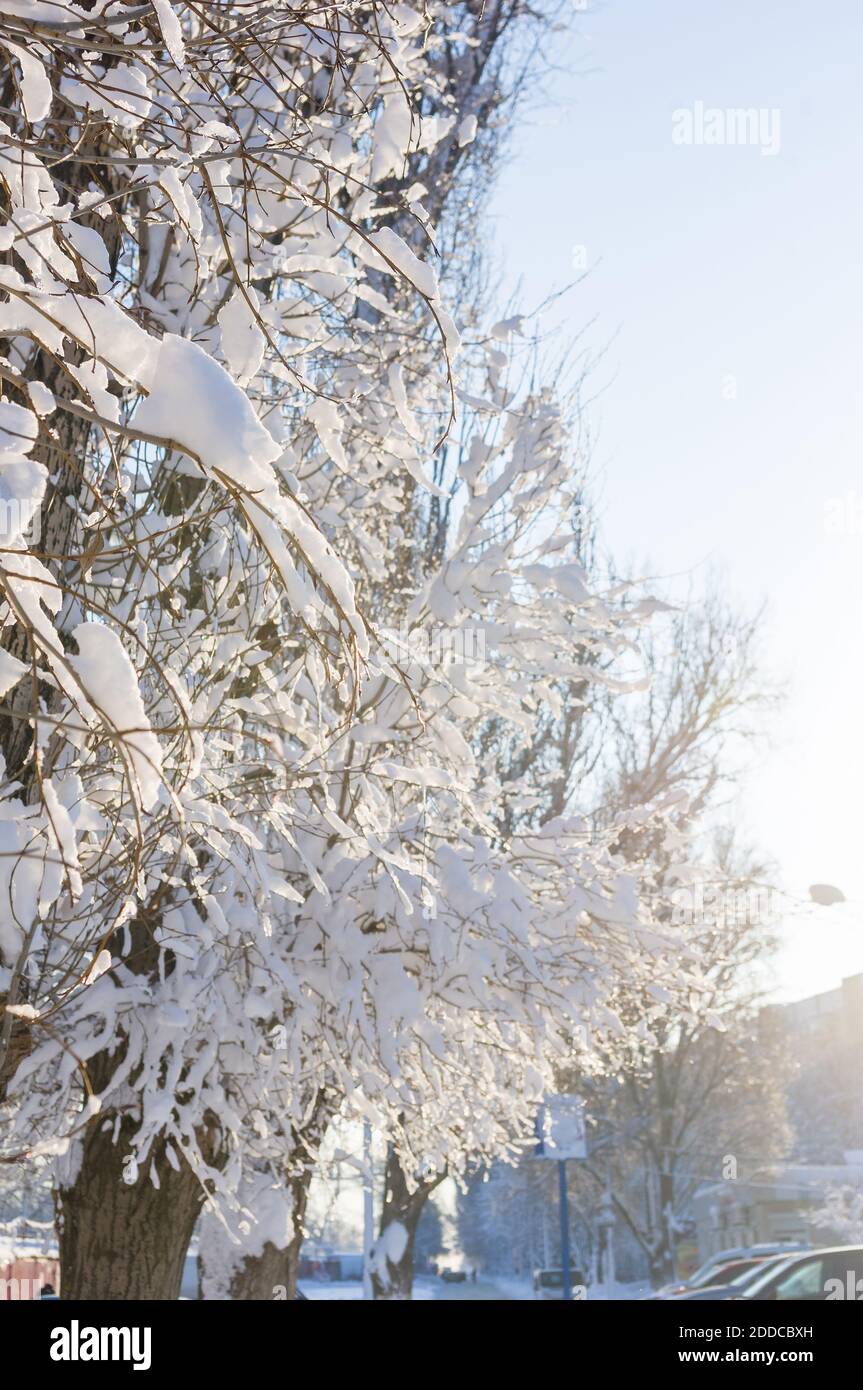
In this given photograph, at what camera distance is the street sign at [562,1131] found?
9.81m

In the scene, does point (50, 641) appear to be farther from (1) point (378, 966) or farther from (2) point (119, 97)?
(1) point (378, 966)

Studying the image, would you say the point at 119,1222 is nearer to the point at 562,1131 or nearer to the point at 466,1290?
the point at 562,1131

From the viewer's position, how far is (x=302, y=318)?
486 cm

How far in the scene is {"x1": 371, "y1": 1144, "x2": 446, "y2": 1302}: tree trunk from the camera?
592 inches

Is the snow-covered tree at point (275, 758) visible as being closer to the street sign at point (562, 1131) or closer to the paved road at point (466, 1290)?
the street sign at point (562, 1131)

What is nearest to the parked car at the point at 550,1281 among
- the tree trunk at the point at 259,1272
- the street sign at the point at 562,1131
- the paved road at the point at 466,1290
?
the paved road at the point at 466,1290

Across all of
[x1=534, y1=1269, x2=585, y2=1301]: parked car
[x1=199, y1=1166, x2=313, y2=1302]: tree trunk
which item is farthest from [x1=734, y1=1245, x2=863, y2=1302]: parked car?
[x1=534, y1=1269, x2=585, y2=1301]: parked car

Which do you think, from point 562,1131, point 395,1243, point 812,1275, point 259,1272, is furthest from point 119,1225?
point 395,1243

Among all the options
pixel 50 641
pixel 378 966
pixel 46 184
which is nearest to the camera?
pixel 50 641

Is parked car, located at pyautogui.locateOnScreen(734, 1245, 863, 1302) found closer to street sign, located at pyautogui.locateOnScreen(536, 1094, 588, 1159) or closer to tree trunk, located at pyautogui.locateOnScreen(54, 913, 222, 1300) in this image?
street sign, located at pyautogui.locateOnScreen(536, 1094, 588, 1159)

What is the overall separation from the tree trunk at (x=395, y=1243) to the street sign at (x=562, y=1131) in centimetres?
501

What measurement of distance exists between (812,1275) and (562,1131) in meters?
2.21
